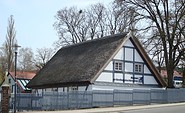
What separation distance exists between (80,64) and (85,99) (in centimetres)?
755

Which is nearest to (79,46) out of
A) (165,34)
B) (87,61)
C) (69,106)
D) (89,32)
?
(87,61)

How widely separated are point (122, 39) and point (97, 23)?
29.1m

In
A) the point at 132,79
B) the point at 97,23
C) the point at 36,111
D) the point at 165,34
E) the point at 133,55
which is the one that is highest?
the point at 97,23

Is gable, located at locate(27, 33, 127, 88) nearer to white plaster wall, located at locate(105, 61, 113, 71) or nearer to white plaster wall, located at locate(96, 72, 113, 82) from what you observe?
white plaster wall, located at locate(105, 61, 113, 71)

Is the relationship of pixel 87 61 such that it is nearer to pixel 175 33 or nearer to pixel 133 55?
pixel 133 55

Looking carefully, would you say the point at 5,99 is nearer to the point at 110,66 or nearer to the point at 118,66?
the point at 110,66

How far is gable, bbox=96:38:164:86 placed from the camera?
1502 inches

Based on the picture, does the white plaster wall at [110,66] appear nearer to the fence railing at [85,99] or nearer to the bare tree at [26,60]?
the fence railing at [85,99]

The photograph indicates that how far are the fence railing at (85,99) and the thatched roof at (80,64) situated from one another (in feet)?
7.29

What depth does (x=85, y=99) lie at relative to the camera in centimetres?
3369

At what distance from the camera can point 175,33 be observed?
4678 cm

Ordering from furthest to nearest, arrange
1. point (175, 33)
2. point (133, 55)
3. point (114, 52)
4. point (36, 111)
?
point (175, 33) < point (133, 55) < point (114, 52) < point (36, 111)

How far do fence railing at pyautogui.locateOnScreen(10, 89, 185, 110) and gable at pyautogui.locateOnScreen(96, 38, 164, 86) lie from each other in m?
2.42

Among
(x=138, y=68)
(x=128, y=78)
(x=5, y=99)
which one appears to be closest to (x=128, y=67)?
(x=128, y=78)
